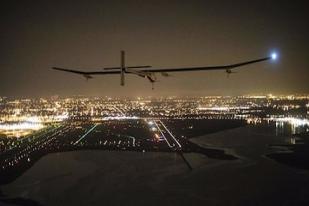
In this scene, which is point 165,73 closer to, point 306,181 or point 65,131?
point 306,181

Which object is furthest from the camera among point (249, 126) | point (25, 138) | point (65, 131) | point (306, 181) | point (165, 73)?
point (249, 126)

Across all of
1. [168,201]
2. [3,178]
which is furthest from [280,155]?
[3,178]

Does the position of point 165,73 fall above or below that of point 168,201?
above

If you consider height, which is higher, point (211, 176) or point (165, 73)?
point (165, 73)

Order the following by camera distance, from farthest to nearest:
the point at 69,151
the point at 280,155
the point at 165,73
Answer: the point at 69,151 < the point at 280,155 < the point at 165,73

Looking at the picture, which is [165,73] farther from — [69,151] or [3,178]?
[69,151]

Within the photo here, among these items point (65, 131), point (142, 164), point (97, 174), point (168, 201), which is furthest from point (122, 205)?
point (65, 131)

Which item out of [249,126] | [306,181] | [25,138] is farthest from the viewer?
[249,126]

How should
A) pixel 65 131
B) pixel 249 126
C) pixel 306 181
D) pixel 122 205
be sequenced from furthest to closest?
pixel 249 126
pixel 65 131
pixel 306 181
pixel 122 205

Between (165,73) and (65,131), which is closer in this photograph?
(165,73)
